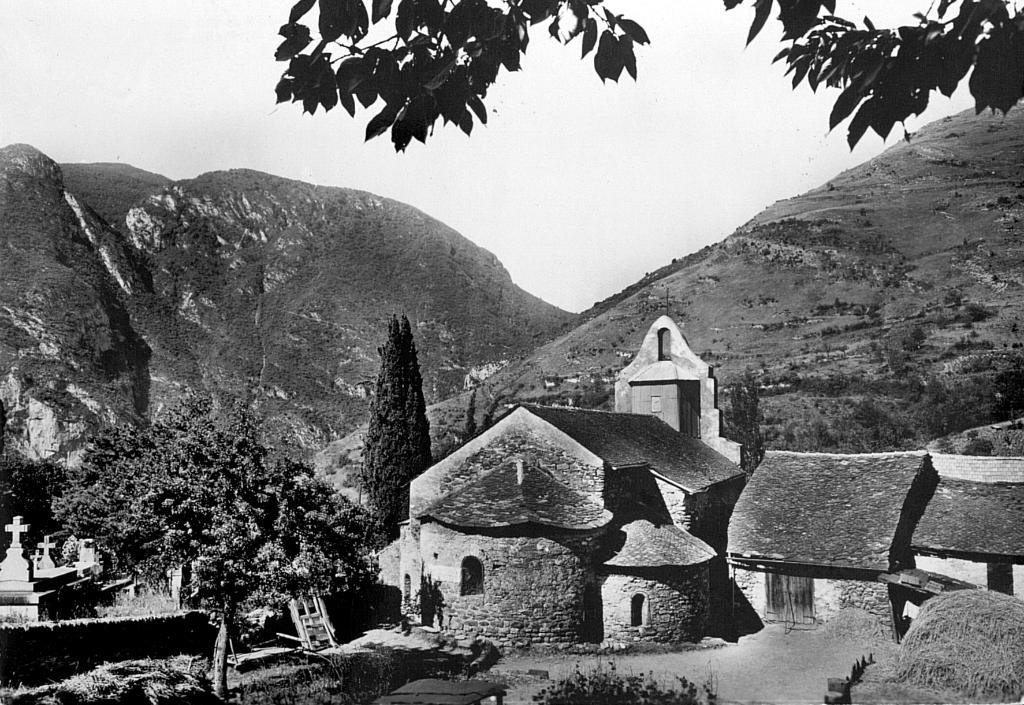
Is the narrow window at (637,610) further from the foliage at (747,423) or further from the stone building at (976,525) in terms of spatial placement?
the foliage at (747,423)

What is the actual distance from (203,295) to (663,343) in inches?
1104

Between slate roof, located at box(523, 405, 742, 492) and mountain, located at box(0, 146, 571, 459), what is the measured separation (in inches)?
445

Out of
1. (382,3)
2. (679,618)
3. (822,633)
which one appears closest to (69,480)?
(679,618)

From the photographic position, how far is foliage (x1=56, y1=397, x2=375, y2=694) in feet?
53.1

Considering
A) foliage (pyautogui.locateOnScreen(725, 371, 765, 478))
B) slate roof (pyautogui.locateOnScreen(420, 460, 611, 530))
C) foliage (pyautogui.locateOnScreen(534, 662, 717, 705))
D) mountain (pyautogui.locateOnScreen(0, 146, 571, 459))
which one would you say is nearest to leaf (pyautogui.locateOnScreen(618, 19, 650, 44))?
foliage (pyautogui.locateOnScreen(534, 662, 717, 705))

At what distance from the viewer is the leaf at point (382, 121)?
500cm

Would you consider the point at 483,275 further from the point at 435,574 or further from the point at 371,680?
the point at 371,680

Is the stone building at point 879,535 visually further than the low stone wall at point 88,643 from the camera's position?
Yes

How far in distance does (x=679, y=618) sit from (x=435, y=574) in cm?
785

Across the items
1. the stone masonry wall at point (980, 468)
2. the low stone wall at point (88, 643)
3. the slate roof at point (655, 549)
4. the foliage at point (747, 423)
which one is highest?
the foliage at point (747, 423)

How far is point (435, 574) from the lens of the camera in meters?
24.2

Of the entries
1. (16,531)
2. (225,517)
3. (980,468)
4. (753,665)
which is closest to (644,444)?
(753,665)

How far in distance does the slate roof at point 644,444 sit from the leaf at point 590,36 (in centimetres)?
2070

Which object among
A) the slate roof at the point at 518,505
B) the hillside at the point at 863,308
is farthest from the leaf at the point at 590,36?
the hillside at the point at 863,308
